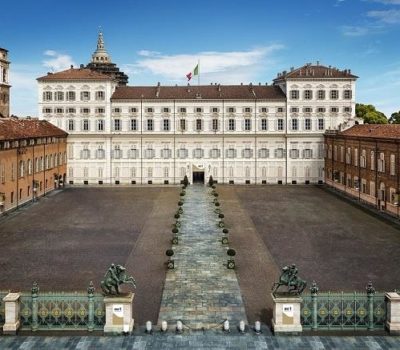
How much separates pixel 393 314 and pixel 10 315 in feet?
50.1

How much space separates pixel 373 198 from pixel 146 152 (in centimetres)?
3495

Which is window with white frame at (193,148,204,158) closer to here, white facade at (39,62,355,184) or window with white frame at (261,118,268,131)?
white facade at (39,62,355,184)

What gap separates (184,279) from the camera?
27.3m

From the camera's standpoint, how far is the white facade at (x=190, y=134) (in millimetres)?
74125

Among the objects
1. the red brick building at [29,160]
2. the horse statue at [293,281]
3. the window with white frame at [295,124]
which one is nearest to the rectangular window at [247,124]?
the window with white frame at [295,124]

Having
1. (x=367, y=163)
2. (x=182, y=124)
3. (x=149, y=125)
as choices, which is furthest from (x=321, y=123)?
(x=149, y=125)

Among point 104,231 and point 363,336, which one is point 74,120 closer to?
point 104,231

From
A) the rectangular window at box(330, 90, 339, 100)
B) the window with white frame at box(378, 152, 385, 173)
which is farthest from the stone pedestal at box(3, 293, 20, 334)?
the rectangular window at box(330, 90, 339, 100)

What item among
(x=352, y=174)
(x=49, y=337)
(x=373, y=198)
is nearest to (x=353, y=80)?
(x=352, y=174)

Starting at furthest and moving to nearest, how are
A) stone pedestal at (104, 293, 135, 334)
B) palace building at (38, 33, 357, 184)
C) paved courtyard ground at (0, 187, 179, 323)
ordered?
1. palace building at (38, 33, 357, 184)
2. paved courtyard ground at (0, 187, 179, 323)
3. stone pedestal at (104, 293, 135, 334)

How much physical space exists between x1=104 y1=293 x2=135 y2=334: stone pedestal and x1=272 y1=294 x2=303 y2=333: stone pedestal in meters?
5.87

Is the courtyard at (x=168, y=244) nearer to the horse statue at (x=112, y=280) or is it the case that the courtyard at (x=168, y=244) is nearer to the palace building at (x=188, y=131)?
the horse statue at (x=112, y=280)

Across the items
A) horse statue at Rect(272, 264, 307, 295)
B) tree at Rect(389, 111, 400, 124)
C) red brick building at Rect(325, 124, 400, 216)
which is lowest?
horse statue at Rect(272, 264, 307, 295)

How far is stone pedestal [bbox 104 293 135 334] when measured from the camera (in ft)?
64.3
